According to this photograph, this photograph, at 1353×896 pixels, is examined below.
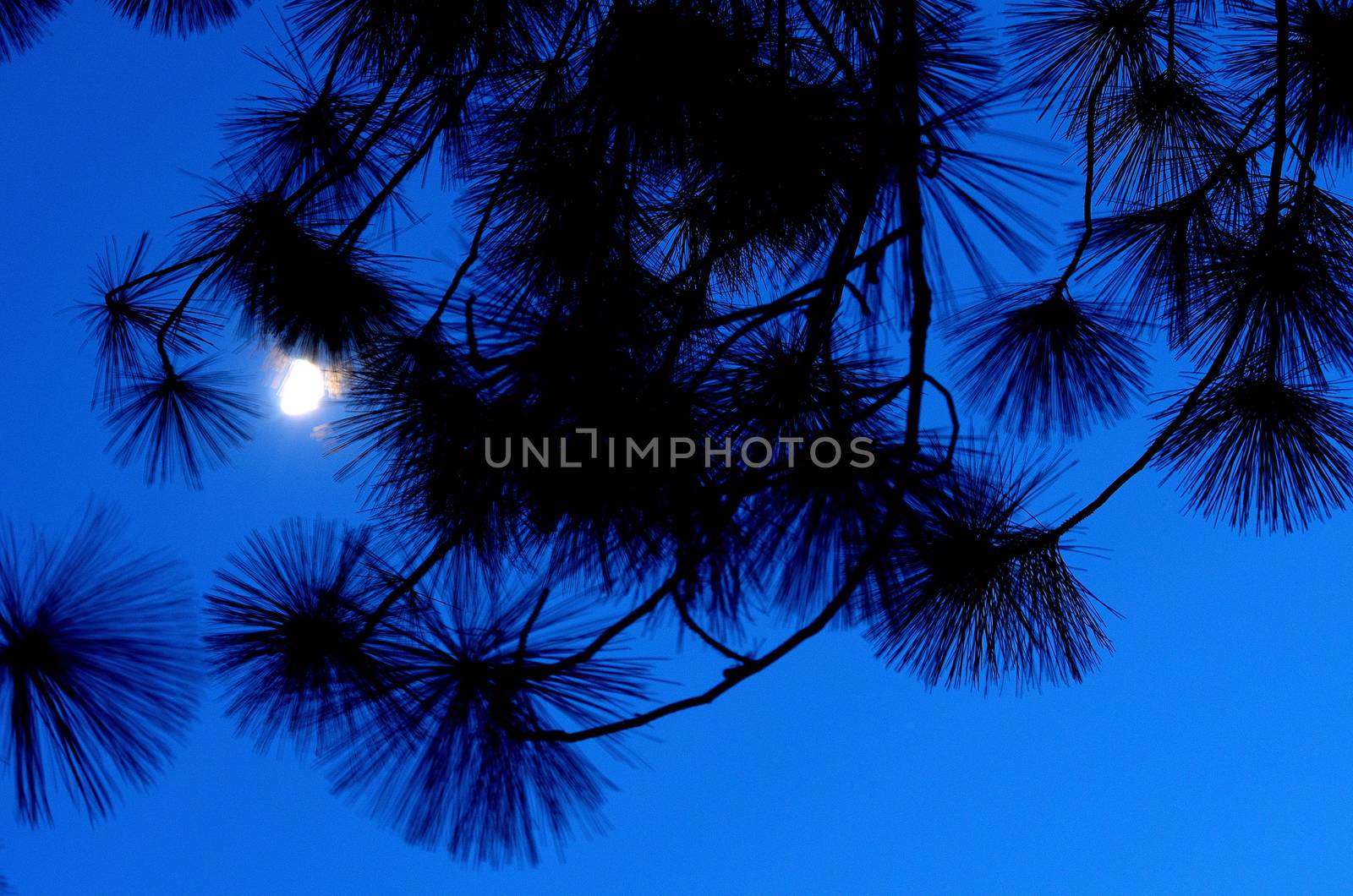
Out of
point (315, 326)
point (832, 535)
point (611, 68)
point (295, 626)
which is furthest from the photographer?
point (315, 326)

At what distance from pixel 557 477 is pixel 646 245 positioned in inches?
24.2

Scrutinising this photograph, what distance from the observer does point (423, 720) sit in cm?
94

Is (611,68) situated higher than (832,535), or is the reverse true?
(611,68)

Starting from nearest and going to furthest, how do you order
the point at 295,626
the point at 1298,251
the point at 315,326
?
the point at 295,626
the point at 1298,251
the point at 315,326

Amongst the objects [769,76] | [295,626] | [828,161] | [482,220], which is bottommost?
[295,626]

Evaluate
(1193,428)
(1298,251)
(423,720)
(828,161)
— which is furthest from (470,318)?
(1298,251)

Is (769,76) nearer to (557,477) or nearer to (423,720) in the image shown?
(557,477)

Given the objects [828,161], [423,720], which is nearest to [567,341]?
[423,720]

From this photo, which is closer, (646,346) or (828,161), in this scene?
(646,346)

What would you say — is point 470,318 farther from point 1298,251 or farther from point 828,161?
point 1298,251

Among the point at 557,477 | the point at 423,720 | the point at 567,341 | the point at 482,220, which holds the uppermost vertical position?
the point at 482,220

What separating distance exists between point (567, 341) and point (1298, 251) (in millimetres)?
1020

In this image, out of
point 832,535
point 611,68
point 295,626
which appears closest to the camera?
point 832,535

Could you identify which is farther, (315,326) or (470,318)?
(315,326)
